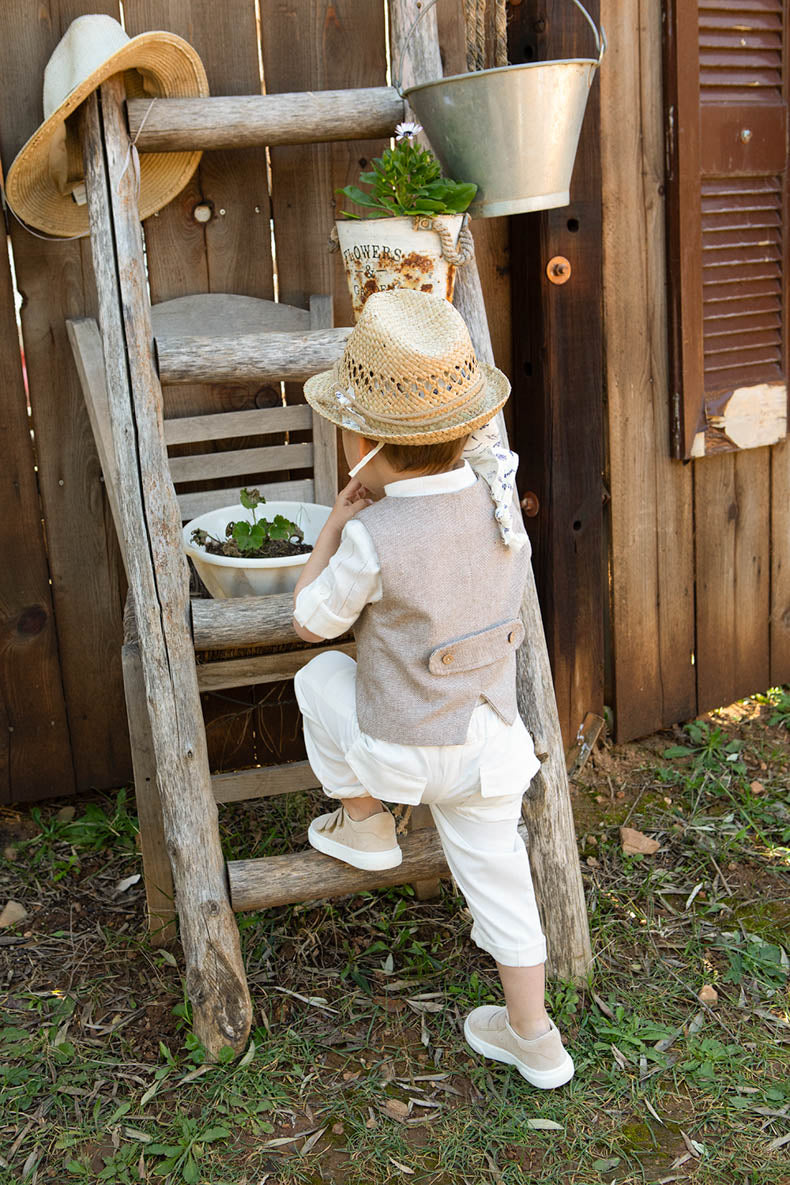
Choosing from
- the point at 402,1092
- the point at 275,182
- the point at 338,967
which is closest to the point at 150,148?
the point at 275,182

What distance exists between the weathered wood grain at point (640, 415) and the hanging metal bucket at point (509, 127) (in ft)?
2.47

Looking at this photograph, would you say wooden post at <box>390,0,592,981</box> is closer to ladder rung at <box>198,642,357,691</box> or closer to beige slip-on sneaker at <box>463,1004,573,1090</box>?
beige slip-on sneaker at <box>463,1004,573,1090</box>

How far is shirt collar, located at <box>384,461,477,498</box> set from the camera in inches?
78.5

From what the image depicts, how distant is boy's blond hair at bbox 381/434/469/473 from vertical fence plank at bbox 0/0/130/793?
1.27m

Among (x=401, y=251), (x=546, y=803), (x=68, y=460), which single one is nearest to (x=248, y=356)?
(x=401, y=251)

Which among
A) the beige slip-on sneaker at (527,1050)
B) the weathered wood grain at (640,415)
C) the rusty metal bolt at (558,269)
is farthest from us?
the weathered wood grain at (640,415)

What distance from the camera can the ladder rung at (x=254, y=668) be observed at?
2523 mm

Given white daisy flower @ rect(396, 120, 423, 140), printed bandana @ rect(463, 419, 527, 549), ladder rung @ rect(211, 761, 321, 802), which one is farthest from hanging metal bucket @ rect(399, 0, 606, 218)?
ladder rung @ rect(211, 761, 321, 802)

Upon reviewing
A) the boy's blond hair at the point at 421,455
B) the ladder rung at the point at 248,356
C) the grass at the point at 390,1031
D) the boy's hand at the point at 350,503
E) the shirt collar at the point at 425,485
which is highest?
the ladder rung at the point at 248,356

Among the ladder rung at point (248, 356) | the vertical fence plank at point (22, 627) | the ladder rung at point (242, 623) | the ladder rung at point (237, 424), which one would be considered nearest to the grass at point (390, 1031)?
the vertical fence plank at point (22, 627)

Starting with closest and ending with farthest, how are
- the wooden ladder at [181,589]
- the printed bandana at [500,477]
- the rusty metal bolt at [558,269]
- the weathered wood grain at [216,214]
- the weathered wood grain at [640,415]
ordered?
the printed bandana at [500,477], the wooden ladder at [181,589], the weathered wood grain at [216,214], the rusty metal bolt at [558,269], the weathered wood grain at [640,415]

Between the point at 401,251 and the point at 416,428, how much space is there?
53cm

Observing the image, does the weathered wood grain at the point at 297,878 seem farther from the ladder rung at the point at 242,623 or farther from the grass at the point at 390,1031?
the ladder rung at the point at 242,623

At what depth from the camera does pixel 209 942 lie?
90.6 inches
